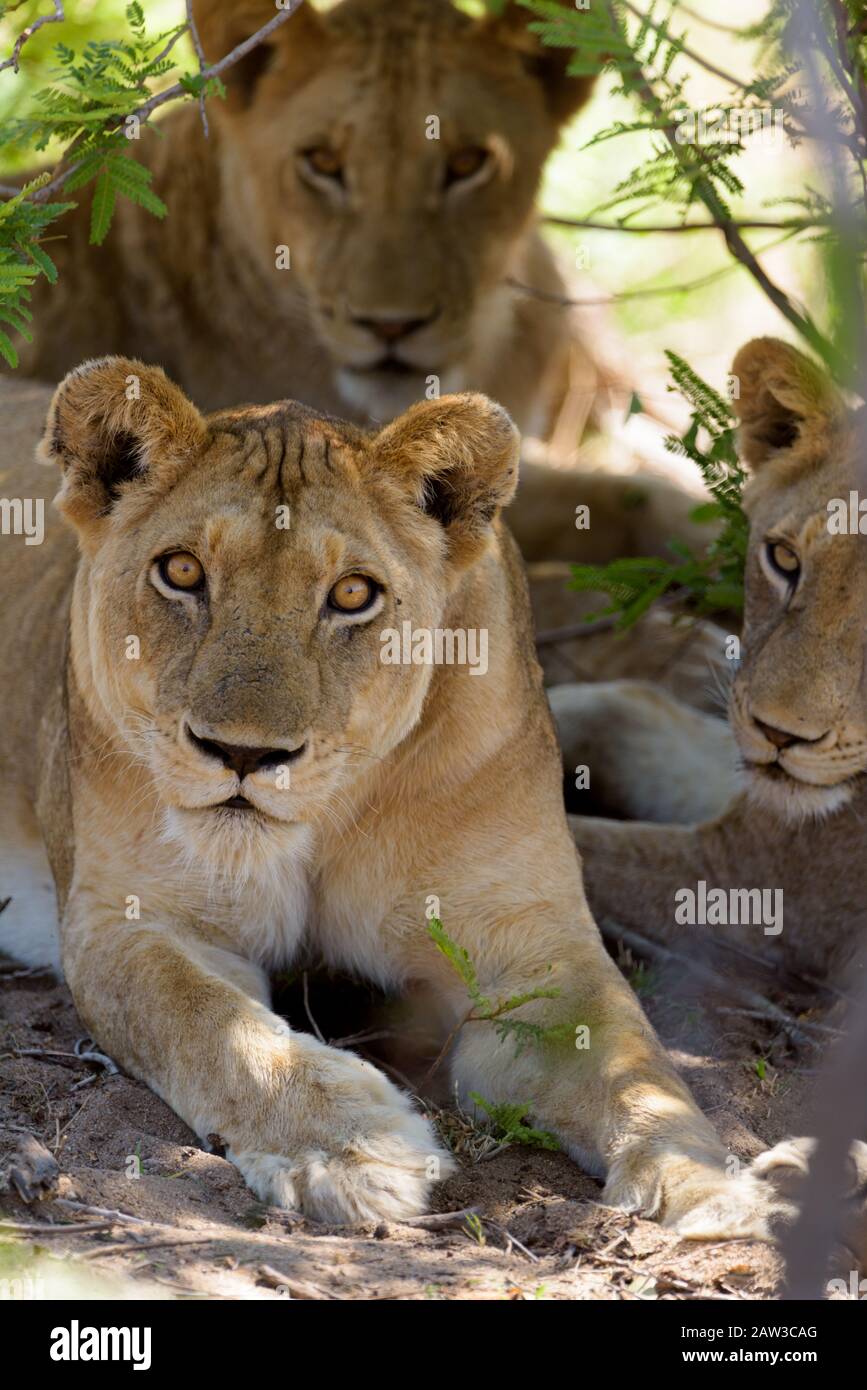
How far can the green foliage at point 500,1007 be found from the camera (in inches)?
126

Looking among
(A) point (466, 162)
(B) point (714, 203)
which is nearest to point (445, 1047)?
(B) point (714, 203)

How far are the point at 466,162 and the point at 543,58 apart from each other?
410mm

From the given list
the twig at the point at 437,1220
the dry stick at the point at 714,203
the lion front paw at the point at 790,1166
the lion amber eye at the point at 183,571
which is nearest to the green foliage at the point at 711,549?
the dry stick at the point at 714,203

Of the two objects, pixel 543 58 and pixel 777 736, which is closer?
pixel 777 736

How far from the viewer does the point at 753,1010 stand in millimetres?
3803

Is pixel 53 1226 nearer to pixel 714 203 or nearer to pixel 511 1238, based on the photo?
pixel 511 1238

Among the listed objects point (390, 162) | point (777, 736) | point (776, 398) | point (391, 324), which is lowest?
point (777, 736)

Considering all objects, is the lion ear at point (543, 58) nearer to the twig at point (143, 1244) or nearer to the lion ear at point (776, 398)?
the lion ear at point (776, 398)

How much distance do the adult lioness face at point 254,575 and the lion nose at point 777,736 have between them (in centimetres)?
69

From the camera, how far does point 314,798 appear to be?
303 cm

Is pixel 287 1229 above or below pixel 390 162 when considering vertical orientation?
below

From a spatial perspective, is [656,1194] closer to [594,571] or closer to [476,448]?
[476,448]
